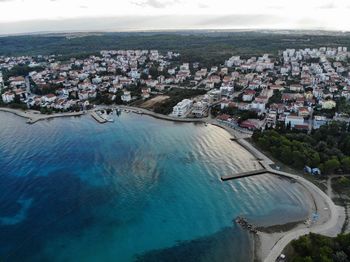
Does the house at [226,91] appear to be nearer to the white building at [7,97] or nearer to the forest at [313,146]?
the forest at [313,146]

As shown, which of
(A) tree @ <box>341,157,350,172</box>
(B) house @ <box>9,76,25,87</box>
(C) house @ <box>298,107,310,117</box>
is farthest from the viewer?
(B) house @ <box>9,76,25,87</box>

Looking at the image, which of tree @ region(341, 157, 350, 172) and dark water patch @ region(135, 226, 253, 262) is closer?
dark water patch @ region(135, 226, 253, 262)

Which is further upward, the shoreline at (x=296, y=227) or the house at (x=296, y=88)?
the house at (x=296, y=88)

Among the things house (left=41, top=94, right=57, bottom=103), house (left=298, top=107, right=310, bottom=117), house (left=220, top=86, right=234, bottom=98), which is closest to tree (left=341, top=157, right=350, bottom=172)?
house (left=298, top=107, right=310, bottom=117)

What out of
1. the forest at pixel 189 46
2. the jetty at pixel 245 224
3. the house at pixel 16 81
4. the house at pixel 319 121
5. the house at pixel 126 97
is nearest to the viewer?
the jetty at pixel 245 224

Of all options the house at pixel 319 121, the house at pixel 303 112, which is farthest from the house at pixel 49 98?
the house at pixel 319 121

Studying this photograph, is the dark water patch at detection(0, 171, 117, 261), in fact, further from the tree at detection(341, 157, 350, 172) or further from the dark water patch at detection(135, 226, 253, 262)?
the tree at detection(341, 157, 350, 172)

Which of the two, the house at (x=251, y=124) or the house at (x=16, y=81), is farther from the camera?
the house at (x=16, y=81)

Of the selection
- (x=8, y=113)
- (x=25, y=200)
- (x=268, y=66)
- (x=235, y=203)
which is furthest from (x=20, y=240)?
(x=268, y=66)

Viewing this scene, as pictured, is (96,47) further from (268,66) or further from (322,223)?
(322,223)
